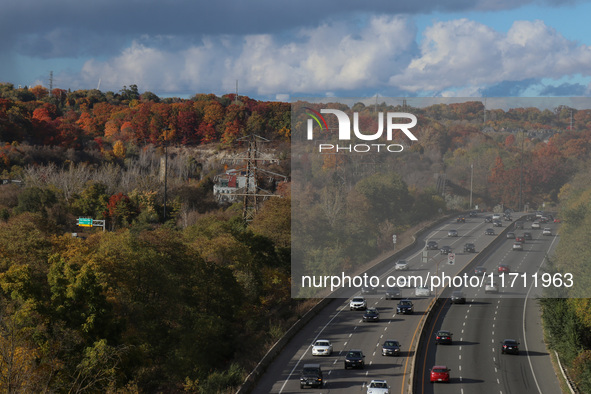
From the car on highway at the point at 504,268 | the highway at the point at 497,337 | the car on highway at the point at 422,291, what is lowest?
the highway at the point at 497,337

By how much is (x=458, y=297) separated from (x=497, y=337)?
8184mm

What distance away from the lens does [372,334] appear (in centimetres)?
Answer: 4459

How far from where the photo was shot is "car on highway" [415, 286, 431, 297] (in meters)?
54.7

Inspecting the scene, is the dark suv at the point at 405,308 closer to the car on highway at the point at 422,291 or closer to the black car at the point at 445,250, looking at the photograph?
the black car at the point at 445,250

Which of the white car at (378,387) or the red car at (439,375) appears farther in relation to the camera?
the red car at (439,375)

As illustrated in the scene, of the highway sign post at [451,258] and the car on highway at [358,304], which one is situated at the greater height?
the highway sign post at [451,258]

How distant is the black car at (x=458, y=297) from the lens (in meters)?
52.6

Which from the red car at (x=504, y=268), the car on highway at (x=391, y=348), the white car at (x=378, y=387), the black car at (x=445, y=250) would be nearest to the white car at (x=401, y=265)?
the black car at (x=445, y=250)

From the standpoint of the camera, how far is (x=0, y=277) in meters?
33.6

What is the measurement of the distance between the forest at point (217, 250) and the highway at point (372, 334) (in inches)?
57.7

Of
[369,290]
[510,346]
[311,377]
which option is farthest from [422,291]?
[311,377]

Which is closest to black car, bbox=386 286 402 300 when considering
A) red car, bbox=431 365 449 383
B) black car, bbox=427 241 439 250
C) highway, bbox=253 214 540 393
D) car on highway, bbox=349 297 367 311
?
highway, bbox=253 214 540 393

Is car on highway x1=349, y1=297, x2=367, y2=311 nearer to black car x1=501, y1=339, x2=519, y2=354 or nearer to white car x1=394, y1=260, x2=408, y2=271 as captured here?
white car x1=394, y1=260, x2=408, y2=271

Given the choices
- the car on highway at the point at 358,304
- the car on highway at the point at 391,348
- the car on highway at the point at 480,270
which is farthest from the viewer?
the car on highway at the point at 358,304
